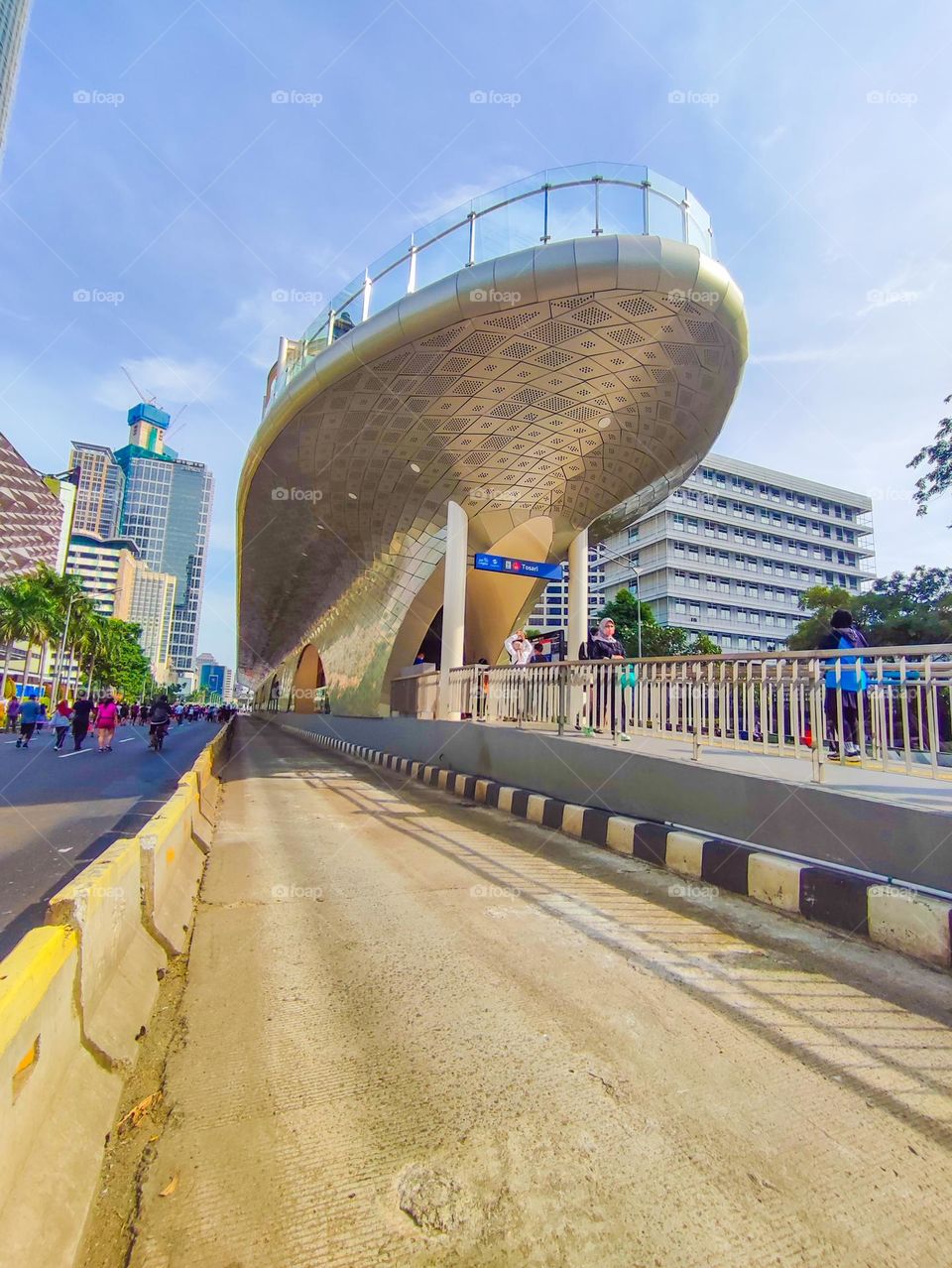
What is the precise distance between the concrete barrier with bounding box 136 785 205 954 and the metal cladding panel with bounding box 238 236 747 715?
28.4 feet

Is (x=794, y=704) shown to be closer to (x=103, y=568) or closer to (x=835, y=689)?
(x=835, y=689)

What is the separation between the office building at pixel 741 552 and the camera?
194ft

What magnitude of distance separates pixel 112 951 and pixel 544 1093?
160 centimetres

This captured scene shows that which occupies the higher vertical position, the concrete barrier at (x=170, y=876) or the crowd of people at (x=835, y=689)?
the crowd of people at (x=835, y=689)

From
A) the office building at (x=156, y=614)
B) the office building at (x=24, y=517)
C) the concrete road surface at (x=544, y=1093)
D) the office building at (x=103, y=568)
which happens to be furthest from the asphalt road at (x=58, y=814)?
the office building at (x=156, y=614)

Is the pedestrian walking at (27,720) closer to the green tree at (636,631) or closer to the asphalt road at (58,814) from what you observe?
the asphalt road at (58,814)

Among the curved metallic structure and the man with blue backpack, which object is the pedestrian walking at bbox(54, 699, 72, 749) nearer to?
the curved metallic structure

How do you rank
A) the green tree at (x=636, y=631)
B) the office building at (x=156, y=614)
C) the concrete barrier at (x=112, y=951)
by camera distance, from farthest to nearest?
1. the office building at (x=156, y=614)
2. the green tree at (x=636, y=631)
3. the concrete barrier at (x=112, y=951)

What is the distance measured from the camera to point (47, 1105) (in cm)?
146

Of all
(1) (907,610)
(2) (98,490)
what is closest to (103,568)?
(2) (98,490)

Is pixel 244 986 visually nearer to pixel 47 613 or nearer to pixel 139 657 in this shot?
pixel 47 613

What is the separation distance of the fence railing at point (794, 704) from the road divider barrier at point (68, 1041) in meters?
4.02

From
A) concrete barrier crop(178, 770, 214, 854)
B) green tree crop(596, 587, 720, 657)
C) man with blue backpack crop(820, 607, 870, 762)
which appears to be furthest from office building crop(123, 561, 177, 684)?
man with blue backpack crop(820, 607, 870, 762)

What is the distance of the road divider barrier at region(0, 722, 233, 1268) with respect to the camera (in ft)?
4.12
